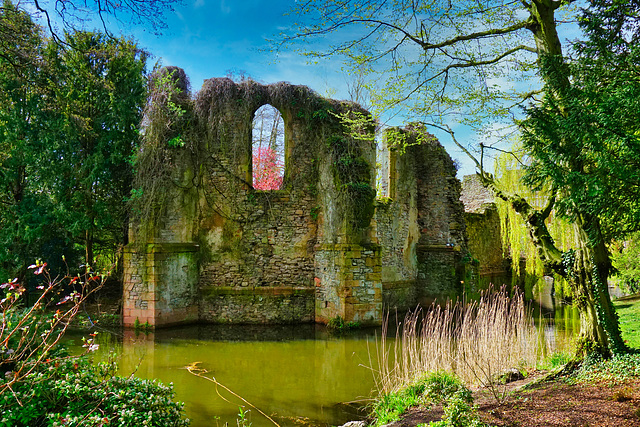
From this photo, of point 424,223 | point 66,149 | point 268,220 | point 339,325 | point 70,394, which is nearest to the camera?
point 70,394

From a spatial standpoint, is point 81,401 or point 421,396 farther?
point 421,396

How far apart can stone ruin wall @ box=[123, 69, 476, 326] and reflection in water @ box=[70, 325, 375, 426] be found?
82 cm

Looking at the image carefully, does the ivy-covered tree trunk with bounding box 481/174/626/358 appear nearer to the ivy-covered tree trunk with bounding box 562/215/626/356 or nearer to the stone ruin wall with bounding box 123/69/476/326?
the ivy-covered tree trunk with bounding box 562/215/626/356

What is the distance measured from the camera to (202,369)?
23.3 ft

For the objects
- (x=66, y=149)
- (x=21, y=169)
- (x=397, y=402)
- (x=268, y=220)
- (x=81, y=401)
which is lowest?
(x=397, y=402)

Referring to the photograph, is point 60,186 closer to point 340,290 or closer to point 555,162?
point 340,290

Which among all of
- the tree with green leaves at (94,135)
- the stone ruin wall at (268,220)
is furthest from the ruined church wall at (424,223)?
the tree with green leaves at (94,135)

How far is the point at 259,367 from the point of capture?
24.0 ft

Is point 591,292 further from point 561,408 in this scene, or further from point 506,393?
point 561,408

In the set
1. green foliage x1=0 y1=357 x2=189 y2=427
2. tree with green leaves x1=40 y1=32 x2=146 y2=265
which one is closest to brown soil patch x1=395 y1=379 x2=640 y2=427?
green foliage x1=0 y1=357 x2=189 y2=427

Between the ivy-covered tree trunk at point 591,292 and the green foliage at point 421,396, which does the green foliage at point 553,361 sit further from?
the green foliage at point 421,396

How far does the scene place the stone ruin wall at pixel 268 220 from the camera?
10.5 m

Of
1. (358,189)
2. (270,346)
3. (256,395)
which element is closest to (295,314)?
(270,346)

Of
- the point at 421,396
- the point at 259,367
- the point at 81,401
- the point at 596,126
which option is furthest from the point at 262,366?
the point at 596,126
